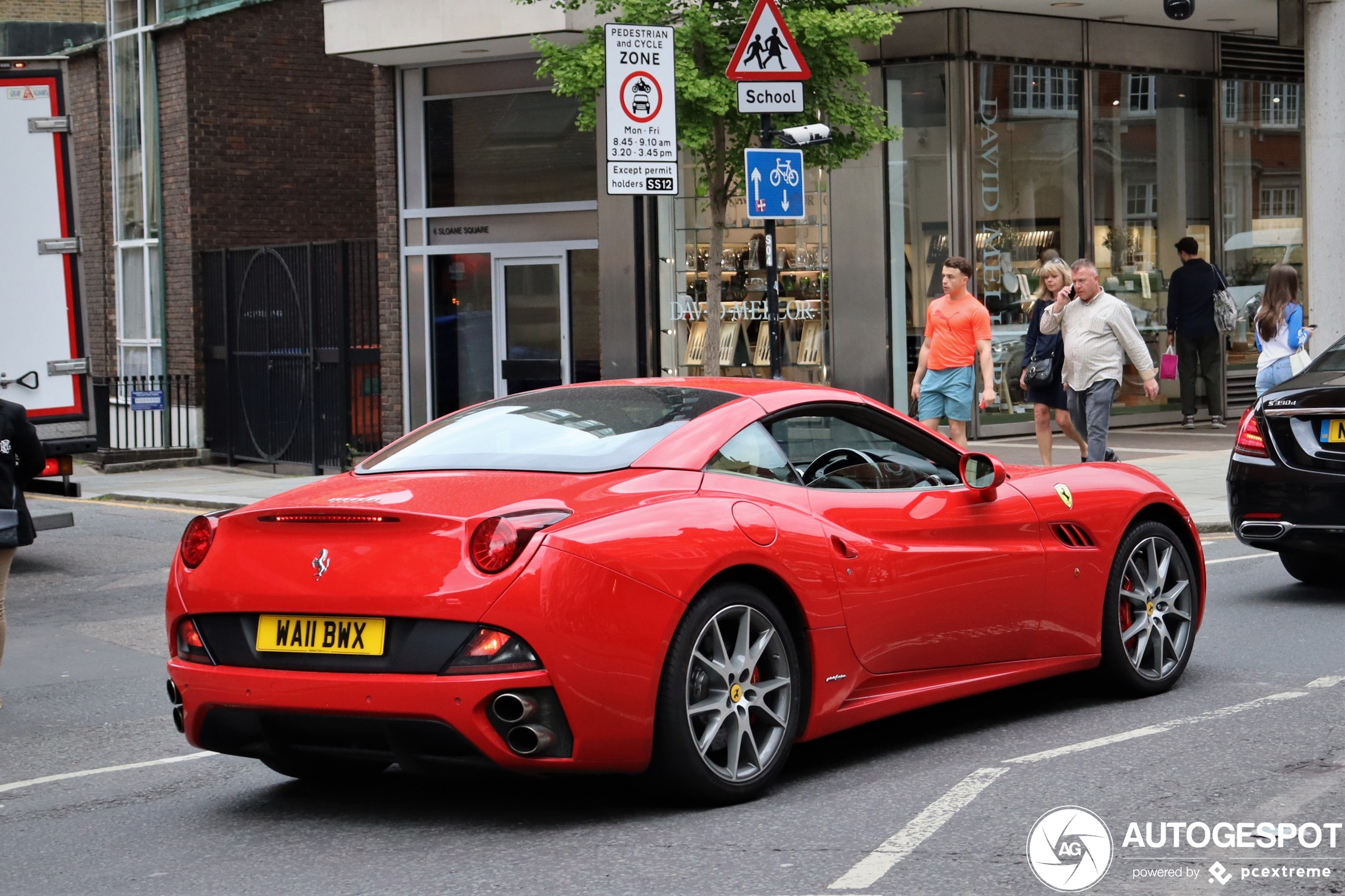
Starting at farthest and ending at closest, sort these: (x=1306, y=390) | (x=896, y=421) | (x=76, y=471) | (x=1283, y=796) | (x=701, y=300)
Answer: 1. (x=76, y=471)
2. (x=701, y=300)
3. (x=1306, y=390)
4. (x=896, y=421)
5. (x=1283, y=796)

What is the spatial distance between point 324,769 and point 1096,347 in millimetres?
9091

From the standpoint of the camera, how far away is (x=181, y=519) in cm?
1619

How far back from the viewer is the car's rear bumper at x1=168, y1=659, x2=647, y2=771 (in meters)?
4.92

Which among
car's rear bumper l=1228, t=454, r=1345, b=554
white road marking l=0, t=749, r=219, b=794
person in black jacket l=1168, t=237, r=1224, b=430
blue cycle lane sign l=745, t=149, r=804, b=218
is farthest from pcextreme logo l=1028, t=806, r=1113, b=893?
person in black jacket l=1168, t=237, r=1224, b=430

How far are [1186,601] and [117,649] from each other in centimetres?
566

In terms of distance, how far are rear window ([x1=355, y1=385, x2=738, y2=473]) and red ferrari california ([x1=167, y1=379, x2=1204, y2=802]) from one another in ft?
0.04

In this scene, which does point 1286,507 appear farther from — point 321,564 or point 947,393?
point 321,564

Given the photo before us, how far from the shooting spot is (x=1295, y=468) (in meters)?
9.36

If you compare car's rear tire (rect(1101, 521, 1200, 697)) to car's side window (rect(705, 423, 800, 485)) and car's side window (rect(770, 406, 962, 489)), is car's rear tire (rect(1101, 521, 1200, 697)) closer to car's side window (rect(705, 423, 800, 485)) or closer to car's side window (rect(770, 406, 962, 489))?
car's side window (rect(770, 406, 962, 489))

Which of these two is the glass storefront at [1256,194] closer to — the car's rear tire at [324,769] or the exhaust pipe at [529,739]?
the car's rear tire at [324,769]

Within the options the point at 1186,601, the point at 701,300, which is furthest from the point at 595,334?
the point at 1186,601

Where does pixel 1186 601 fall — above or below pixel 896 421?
below

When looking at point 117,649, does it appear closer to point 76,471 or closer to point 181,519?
point 181,519

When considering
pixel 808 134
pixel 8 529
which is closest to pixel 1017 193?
pixel 808 134
